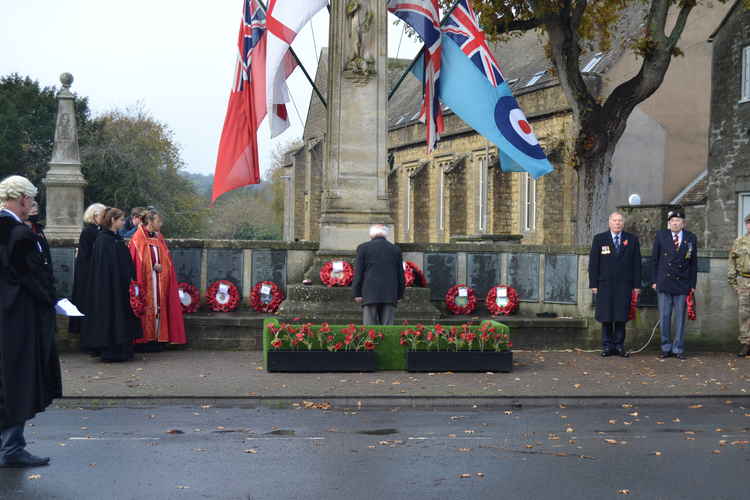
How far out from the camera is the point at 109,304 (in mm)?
12789

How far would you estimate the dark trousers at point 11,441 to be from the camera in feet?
22.7

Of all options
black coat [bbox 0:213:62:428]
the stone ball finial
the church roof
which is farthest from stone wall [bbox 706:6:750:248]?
black coat [bbox 0:213:62:428]

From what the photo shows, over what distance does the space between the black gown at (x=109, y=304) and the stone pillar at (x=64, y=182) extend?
596cm

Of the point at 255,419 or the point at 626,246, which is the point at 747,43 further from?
the point at 255,419

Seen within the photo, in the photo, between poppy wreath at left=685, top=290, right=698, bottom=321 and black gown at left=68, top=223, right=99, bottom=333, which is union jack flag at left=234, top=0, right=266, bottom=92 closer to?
black gown at left=68, top=223, right=99, bottom=333

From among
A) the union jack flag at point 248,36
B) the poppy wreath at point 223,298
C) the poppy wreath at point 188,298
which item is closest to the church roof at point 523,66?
the union jack flag at point 248,36

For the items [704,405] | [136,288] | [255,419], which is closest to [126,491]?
[255,419]

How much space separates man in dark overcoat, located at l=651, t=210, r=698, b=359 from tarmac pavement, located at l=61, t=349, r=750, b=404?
1.68ft

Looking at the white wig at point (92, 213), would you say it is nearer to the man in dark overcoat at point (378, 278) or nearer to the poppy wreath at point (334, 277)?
the poppy wreath at point (334, 277)

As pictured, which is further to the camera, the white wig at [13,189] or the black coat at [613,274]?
the black coat at [613,274]

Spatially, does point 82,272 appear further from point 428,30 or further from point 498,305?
point 428,30

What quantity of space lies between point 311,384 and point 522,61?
38667 mm

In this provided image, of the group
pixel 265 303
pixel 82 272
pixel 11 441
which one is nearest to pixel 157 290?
pixel 82 272

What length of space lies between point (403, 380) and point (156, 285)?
4.23 m
